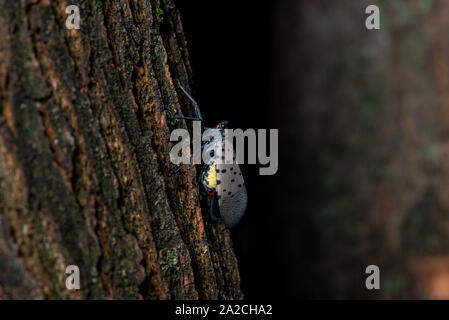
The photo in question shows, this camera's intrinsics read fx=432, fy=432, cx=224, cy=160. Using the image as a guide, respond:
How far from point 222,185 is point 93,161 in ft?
3.71

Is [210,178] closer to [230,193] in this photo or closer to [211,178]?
[211,178]

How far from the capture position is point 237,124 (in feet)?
11.8

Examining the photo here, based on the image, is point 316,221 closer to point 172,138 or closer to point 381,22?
point 381,22

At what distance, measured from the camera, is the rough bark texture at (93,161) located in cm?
155

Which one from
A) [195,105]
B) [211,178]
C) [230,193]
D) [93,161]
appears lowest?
[230,193]

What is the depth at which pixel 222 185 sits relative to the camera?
8.86ft

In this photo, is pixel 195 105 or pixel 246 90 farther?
pixel 246 90

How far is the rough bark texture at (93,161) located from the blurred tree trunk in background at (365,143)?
117 inches

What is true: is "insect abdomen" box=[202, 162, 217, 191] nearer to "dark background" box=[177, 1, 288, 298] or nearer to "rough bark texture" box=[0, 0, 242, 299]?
"dark background" box=[177, 1, 288, 298]

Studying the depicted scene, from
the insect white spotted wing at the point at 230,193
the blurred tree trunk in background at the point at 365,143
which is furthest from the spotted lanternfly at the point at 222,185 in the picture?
the blurred tree trunk in background at the point at 365,143

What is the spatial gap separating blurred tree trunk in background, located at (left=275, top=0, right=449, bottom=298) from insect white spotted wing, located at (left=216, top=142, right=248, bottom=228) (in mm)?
2192

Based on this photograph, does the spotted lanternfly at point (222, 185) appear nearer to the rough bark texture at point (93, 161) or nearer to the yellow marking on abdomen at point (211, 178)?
the yellow marking on abdomen at point (211, 178)

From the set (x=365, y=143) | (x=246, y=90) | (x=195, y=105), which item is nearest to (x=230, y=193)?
(x=195, y=105)

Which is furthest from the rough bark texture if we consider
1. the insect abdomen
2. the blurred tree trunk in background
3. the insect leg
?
the blurred tree trunk in background
